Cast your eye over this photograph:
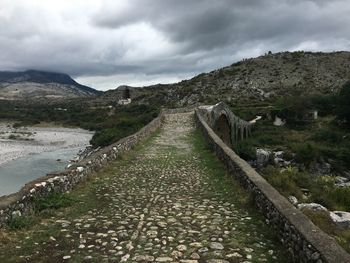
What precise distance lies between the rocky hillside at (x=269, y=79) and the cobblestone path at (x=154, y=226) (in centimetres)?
5757

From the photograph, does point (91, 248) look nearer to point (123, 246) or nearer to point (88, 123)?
point (123, 246)

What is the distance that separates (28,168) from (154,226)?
31.2 meters

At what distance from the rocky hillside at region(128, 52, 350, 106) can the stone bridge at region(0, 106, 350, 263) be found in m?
57.2

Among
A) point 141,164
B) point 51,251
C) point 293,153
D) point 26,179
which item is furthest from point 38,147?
Answer: point 51,251

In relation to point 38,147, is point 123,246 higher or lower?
higher

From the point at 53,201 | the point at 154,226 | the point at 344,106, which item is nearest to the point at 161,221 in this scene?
the point at 154,226

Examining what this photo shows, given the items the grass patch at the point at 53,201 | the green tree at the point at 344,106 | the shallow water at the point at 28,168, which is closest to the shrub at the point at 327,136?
the green tree at the point at 344,106

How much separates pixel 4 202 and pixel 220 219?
3.71 metres

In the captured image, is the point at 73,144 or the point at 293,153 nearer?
the point at 293,153

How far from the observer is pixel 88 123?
288 ft

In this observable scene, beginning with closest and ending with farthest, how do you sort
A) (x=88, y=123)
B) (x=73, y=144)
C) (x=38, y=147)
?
(x=38, y=147) → (x=73, y=144) → (x=88, y=123)

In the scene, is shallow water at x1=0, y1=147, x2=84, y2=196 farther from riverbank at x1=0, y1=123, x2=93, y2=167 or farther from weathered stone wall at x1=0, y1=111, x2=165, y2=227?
weathered stone wall at x1=0, y1=111, x2=165, y2=227

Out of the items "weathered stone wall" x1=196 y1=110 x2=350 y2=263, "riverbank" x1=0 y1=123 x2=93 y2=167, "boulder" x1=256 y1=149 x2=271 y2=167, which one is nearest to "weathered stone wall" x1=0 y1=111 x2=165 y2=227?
"weathered stone wall" x1=196 y1=110 x2=350 y2=263

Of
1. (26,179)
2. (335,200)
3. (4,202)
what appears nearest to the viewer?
(4,202)
